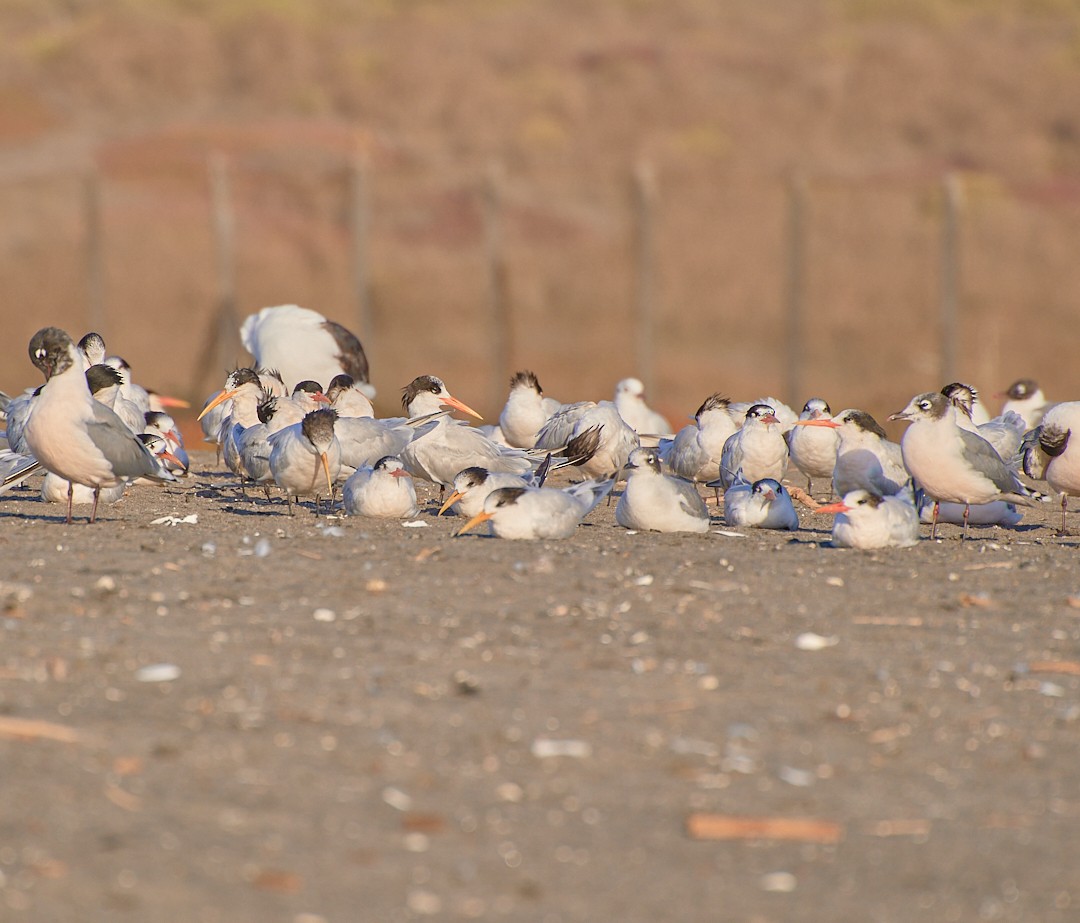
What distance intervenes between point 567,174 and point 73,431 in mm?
27013

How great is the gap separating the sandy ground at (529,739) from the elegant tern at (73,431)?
1.60 m

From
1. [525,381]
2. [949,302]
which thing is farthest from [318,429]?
[949,302]

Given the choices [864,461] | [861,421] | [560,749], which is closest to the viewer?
[560,749]

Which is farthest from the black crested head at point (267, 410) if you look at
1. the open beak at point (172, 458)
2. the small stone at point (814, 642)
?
the small stone at point (814, 642)

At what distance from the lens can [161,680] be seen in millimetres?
6133

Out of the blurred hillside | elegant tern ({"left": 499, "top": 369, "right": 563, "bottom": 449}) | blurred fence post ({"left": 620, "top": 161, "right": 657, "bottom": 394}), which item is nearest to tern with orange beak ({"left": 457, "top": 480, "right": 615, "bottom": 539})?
elegant tern ({"left": 499, "top": 369, "right": 563, "bottom": 449})

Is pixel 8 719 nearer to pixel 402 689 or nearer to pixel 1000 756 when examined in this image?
pixel 402 689

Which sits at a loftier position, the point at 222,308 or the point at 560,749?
the point at 222,308

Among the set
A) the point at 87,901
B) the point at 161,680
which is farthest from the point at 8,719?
the point at 87,901

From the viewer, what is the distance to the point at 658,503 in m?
10.5

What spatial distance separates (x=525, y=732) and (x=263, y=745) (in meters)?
0.88

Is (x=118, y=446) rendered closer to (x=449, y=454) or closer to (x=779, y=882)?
(x=449, y=454)

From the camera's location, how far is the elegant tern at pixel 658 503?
10516 millimetres

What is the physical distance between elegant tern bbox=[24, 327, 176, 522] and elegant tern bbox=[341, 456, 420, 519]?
1.31 meters
